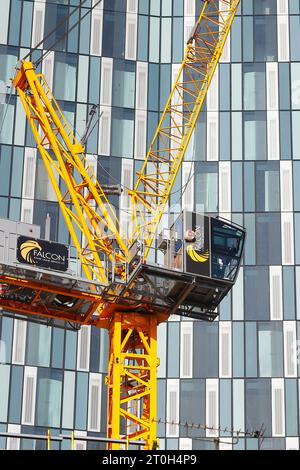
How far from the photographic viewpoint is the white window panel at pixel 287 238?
264ft

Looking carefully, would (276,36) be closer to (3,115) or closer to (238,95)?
(238,95)

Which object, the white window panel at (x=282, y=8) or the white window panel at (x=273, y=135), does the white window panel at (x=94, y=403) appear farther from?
the white window panel at (x=282, y=8)

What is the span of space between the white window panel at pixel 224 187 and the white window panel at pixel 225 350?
8.70m

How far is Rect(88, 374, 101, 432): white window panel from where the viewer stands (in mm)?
75856

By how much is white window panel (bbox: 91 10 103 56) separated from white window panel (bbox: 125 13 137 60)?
2.07 meters

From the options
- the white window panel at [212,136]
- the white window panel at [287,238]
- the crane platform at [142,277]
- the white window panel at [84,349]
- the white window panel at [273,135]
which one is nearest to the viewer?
the crane platform at [142,277]

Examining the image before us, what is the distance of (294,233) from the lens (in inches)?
3189

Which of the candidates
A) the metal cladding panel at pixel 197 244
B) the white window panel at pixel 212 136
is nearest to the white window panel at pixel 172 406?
the white window panel at pixel 212 136

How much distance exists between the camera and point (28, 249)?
55.1 m

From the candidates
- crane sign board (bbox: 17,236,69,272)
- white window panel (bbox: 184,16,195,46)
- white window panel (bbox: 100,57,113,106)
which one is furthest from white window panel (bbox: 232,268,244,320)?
crane sign board (bbox: 17,236,69,272)

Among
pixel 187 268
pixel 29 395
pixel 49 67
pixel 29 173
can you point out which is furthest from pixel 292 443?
pixel 49 67

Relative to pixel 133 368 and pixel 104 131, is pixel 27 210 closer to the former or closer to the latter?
pixel 104 131

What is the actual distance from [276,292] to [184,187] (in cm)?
1042
